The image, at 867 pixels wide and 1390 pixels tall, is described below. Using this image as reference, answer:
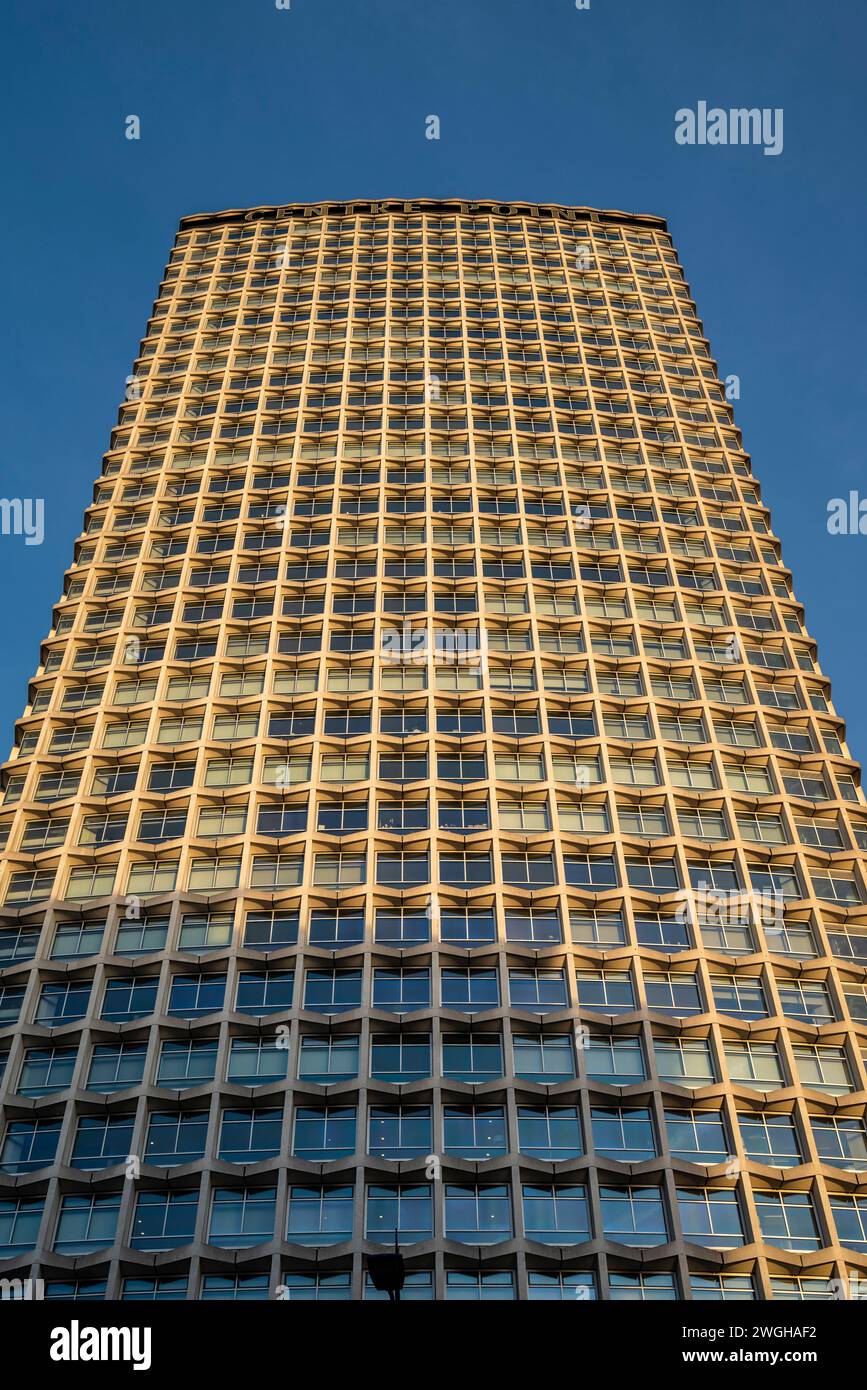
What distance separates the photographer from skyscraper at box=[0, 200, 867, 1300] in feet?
164

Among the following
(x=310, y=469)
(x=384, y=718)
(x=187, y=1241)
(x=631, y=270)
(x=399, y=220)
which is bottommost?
(x=187, y=1241)

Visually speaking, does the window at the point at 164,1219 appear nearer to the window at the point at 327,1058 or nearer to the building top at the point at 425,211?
the window at the point at 327,1058

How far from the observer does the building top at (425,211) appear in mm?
111562

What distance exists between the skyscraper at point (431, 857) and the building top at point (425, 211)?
21.9 m

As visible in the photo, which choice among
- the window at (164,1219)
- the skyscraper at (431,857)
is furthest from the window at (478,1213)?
the window at (164,1219)

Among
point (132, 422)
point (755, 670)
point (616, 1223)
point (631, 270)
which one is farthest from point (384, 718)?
point (631, 270)

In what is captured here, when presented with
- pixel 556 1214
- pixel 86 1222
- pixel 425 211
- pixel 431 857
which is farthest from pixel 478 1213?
pixel 425 211

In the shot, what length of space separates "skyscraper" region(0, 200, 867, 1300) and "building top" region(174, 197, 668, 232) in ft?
71.9

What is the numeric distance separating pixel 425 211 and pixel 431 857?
69.0 metres

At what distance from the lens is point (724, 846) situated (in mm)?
62125

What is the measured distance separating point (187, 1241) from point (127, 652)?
31720 millimetres

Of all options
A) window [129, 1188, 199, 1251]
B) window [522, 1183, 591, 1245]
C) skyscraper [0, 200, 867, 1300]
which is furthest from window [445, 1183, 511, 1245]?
window [129, 1188, 199, 1251]

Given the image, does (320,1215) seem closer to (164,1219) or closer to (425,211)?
(164,1219)

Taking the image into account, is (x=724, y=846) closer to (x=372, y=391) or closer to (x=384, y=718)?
(x=384, y=718)
